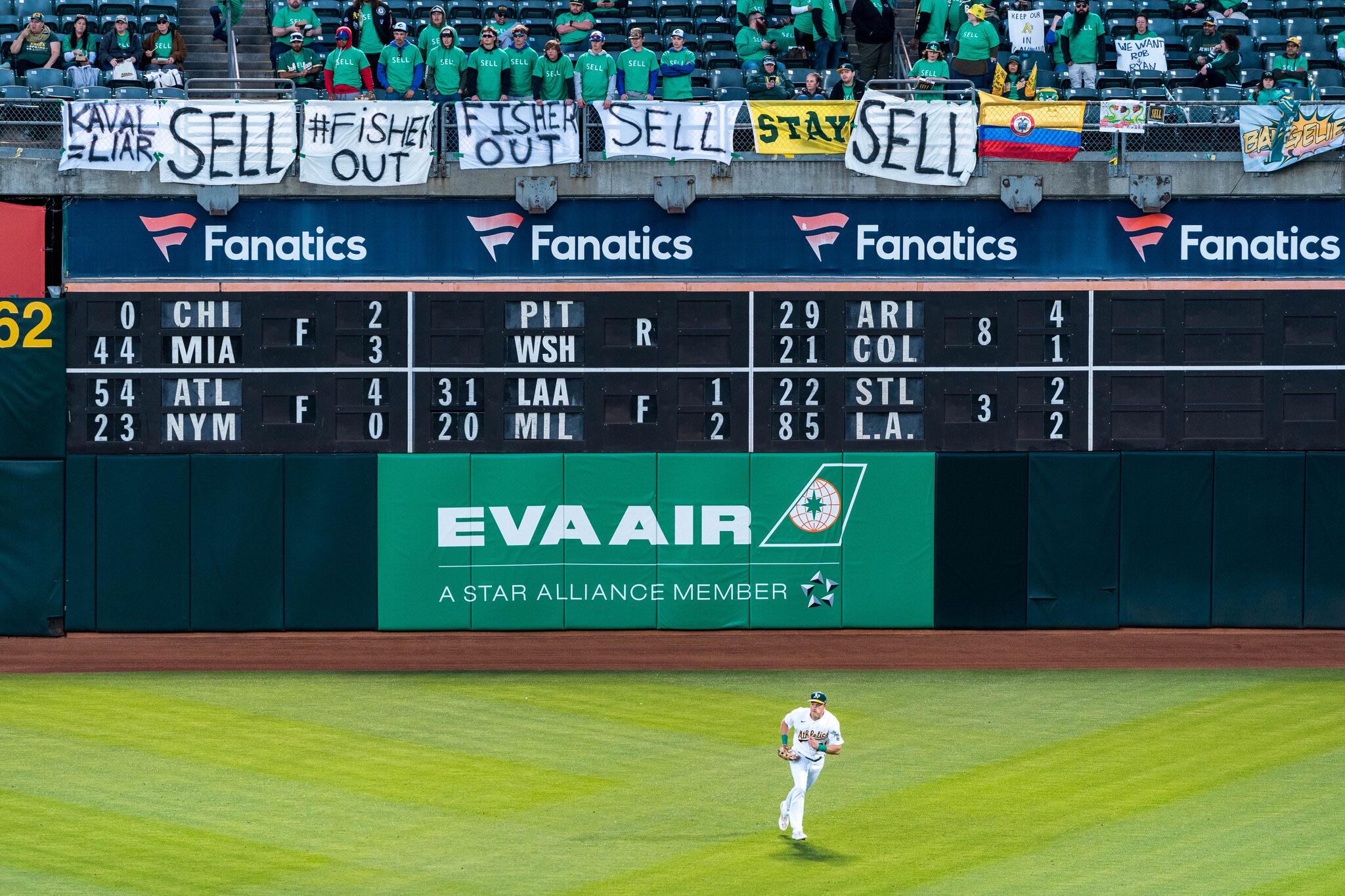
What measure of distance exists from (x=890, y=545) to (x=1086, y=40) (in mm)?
8120

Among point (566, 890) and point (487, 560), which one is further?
point (487, 560)

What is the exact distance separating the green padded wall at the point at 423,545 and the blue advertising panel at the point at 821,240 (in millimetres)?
2478

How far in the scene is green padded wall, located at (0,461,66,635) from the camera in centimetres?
2262

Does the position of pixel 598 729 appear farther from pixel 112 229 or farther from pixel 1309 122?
pixel 1309 122

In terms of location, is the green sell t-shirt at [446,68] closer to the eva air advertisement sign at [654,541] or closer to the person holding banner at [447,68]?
the person holding banner at [447,68]

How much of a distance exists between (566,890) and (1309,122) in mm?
15057

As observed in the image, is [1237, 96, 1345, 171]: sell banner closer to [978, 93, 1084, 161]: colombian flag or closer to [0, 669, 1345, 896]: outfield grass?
[978, 93, 1084, 161]: colombian flag

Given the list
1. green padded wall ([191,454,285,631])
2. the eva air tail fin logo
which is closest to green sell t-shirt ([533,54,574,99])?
green padded wall ([191,454,285,631])

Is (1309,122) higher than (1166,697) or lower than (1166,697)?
higher

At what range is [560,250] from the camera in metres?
23.1

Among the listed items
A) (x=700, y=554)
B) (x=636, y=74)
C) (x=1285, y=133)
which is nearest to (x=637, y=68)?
(x=636, y=74)

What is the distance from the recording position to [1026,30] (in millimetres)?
26109

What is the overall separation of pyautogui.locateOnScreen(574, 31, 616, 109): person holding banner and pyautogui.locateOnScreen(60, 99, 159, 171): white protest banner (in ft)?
18.2

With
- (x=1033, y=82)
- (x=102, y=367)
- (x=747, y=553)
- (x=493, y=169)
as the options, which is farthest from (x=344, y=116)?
(x=1033, y=82)
